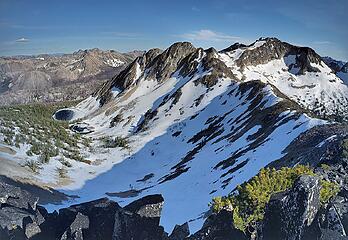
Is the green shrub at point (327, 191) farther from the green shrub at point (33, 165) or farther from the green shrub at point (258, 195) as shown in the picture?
the green shrub at point (33, 165)

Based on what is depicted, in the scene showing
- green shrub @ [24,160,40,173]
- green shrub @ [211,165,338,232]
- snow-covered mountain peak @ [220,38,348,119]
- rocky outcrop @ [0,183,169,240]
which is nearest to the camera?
green shrub @ [211,165,338,232]

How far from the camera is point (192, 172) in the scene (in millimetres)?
47500

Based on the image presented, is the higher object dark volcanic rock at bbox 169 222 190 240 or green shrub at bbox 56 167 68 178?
green shrub at bbox 56 167 68 178

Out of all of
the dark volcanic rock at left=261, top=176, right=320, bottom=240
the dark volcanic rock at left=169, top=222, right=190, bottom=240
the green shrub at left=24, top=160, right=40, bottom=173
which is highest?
the green shrub at left=24, top=160, right=40, bottom=173

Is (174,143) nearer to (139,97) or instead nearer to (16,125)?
(16,125)

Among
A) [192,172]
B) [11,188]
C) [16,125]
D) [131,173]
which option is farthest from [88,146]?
[11,188]

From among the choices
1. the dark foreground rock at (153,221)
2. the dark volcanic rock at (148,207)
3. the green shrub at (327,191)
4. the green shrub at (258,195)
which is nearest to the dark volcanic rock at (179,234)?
the dark foreground rock at (153,221)

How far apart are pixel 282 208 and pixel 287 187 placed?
1.38 m

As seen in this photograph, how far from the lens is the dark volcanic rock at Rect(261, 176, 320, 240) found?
1348cm

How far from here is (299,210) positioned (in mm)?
13617

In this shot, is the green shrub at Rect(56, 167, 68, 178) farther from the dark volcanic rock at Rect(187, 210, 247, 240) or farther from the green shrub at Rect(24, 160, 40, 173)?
the dark volcanic rock at Rect(187, 210, 247, 240)

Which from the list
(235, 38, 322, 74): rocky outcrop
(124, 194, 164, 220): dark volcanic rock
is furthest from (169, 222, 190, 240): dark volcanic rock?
(235, 38, 322, 74): rocky outcrop

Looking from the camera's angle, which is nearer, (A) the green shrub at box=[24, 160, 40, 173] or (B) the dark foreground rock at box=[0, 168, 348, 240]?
(B) the dark foreground rock at box=[0, 168, 348, 240]

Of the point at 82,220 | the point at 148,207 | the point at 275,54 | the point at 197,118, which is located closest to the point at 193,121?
the point at 197,118
